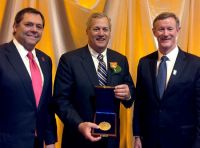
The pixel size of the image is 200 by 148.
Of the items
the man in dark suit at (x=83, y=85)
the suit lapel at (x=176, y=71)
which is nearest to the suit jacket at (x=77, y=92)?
the man in dark suit at (x=83, y=85)

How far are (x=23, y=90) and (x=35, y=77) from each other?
0.12 m

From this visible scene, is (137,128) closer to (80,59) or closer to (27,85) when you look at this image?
(80,59)

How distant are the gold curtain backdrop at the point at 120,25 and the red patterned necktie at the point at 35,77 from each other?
67cm

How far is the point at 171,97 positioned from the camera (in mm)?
2039

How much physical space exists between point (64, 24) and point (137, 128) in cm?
96

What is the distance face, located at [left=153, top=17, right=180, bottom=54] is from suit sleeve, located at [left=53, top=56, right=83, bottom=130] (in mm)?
570

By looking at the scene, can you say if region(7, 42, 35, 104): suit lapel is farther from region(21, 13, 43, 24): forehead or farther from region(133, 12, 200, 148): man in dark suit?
region(133, 12, 200, 148): man in dark suit

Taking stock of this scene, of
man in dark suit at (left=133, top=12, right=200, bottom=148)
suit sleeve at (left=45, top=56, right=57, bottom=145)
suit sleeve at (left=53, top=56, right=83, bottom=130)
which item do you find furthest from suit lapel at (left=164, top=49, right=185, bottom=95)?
suit sleeve at (left=45, top=56, right=57, bottom=145)

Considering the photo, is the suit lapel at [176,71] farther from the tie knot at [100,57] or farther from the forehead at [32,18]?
the forehead at [32,18]

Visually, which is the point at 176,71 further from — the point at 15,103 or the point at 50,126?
the point at 15,103

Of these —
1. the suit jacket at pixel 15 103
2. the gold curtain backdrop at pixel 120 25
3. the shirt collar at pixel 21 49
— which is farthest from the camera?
the gold curtain backdrop at pixel 120 25

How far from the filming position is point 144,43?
2.71m

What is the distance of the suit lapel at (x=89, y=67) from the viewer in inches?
81.4

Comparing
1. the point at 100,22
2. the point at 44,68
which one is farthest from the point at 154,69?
the point at 44,68
